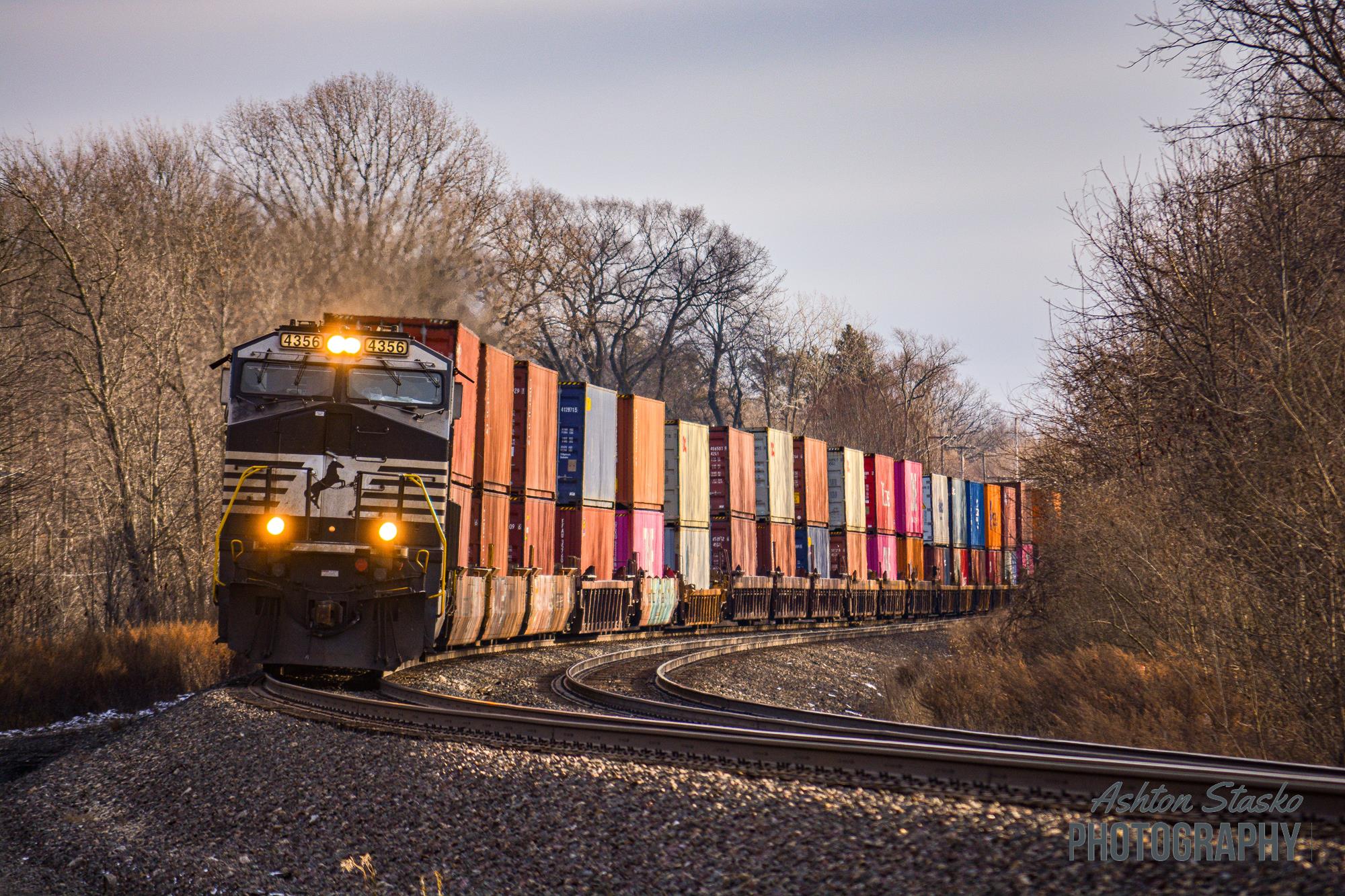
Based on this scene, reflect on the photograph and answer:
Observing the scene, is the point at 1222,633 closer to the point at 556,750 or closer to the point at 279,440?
the point at 556,750

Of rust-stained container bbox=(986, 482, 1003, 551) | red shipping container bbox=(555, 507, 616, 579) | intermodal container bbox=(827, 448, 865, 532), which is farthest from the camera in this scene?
rust-stained container bbox=(986, 482, 1003, 551)

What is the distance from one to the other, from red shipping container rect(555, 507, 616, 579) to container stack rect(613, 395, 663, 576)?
102 cm

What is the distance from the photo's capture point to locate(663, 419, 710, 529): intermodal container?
77.7 feet

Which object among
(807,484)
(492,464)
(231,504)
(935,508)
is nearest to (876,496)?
(807,484)

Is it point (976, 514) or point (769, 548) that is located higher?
point (976, 514)

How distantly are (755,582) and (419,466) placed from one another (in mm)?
16047

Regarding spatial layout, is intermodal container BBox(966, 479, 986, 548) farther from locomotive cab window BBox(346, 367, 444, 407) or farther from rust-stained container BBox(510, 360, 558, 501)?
locomotive cab window BBox(346, 367, 444, 407)

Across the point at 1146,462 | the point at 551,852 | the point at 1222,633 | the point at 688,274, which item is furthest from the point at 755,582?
the point at 688,274

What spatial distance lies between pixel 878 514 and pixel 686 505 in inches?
391

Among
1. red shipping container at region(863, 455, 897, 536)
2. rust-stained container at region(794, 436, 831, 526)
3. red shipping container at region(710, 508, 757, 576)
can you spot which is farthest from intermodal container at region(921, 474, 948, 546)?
red shipping container at region(710, 508, 757, 576)

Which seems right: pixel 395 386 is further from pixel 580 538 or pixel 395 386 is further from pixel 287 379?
pixel 580 538

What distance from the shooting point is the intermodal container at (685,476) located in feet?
77.7

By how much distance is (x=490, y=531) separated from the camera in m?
16.0

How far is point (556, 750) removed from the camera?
6.08 meters
